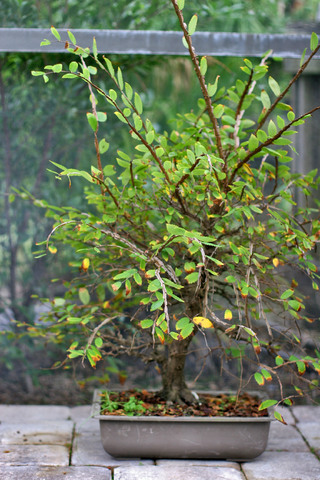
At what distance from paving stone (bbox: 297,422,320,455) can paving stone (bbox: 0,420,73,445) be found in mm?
1151

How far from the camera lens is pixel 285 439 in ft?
9.12

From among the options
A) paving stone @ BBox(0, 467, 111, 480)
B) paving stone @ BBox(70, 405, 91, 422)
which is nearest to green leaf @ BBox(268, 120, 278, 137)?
paving stone @ BBox(0, 467, 111, 480)

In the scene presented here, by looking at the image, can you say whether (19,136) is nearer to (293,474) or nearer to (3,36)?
(3,36)

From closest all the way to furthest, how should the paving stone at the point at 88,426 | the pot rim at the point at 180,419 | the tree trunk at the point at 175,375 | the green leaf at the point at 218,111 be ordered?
1. the green leaf at the point at 218,111
2. the pot rim at the point at 180,419
3. the tree trunk at the point at 175,375
4. the paving stone at the point at 88,426

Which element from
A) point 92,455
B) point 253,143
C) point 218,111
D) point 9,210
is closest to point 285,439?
point 92,455

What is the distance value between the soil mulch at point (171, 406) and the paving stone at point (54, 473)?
245mm

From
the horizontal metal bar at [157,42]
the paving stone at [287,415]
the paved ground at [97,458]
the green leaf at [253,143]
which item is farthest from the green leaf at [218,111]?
the paving stone at [287,415]

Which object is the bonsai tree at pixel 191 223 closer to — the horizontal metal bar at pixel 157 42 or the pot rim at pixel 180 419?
the pot rim at pixel 180 419

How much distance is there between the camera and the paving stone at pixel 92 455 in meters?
2.42

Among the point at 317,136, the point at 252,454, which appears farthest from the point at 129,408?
the point at 317,136

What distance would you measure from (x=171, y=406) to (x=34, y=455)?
2.08 feet

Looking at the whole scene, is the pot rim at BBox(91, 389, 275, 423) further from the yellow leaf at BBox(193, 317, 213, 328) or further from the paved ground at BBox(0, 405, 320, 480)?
the yellow leaf at BBox(193, 317, 213, 328)

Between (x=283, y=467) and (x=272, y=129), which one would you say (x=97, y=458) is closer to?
(x=283, y=467)

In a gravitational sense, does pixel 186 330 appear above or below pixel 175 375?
above
